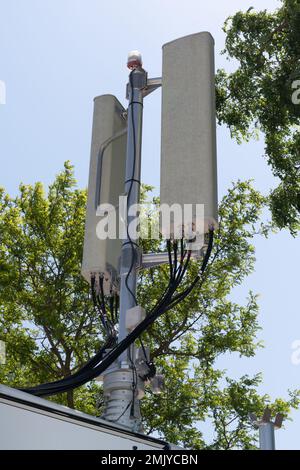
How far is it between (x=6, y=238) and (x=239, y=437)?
6794 millimetres

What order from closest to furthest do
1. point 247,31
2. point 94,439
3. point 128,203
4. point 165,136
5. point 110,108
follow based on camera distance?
point 94,439
point 165,136
point 128,203
point 110,108
point 247,31

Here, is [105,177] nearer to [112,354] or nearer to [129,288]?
[129,288]

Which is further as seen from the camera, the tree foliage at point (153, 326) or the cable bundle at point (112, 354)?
the tree foliage at point (153, 326)

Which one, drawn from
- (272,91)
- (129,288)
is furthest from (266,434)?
(272,91)

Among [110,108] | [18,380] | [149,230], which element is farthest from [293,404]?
[110,108]

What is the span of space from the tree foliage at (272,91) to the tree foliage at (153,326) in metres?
3.10

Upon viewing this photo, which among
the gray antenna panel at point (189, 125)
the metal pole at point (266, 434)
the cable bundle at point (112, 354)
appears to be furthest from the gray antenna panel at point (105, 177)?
the metal pole at point (266, 434)

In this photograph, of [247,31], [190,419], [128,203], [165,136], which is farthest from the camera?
[190,419]

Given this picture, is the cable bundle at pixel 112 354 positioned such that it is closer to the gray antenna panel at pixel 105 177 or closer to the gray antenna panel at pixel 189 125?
the gray antenna panel at pixel 189 125

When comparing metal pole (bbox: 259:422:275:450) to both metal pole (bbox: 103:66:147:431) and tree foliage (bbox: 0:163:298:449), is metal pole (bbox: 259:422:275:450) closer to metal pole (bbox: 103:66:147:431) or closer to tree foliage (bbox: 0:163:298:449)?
metal pole (bbox: 103:66:147:431)

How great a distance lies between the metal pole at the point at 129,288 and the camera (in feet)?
10.7

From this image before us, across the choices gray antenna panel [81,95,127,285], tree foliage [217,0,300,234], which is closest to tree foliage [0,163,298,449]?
tree foliage [217,0,300,234]

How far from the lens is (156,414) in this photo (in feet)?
40.7
